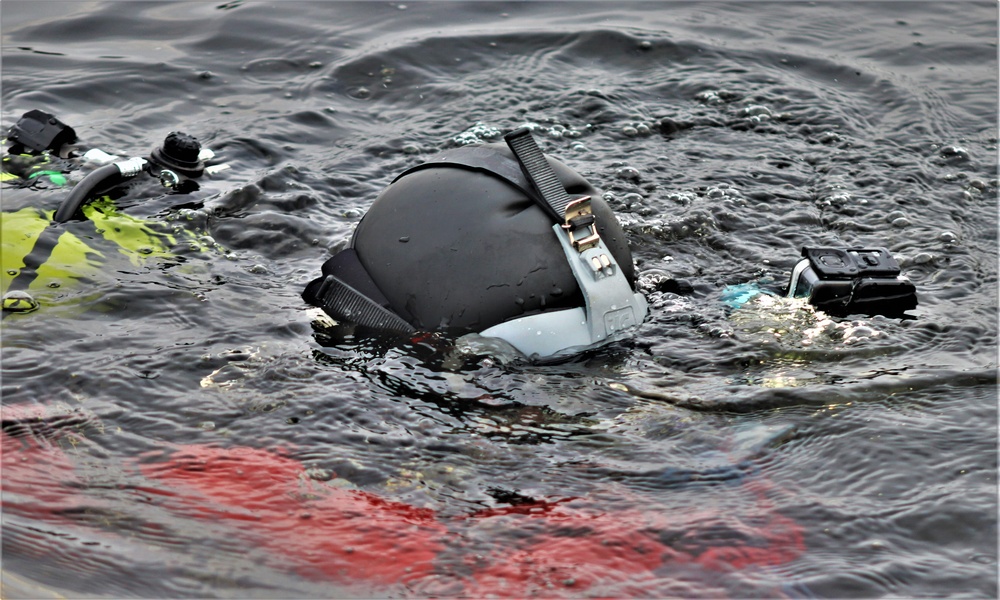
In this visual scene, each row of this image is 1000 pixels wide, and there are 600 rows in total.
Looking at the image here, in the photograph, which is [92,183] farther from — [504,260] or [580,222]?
[580,222]

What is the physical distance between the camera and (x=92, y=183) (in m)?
4.92

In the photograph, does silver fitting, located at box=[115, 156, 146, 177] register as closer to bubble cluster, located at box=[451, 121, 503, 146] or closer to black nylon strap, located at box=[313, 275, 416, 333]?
black nylon strap, located at box=[313, 275, 416, 333]

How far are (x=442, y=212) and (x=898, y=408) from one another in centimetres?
208

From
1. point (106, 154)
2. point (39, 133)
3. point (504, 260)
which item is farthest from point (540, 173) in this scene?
point (39, 133)

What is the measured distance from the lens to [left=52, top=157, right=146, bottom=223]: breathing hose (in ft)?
15.6

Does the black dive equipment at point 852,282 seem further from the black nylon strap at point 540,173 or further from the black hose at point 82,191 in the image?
the black hose at point 82,191

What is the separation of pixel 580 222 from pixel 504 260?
35 cm

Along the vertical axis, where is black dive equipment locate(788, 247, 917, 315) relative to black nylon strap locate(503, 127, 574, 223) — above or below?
below

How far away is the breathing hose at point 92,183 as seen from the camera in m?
4.74

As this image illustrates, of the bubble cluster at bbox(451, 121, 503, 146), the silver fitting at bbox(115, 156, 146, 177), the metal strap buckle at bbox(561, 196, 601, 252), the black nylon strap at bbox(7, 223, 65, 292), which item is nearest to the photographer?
the metal strap buckle at bbox(561, 196, 601, 252)

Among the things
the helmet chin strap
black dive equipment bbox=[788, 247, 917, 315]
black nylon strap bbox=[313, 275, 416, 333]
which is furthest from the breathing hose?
black dive equipment bbox=[788, 247, 917, 315]

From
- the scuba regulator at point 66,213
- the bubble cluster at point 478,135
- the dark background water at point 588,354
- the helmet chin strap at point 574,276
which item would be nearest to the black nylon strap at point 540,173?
the helmet chin strap at point 574,276

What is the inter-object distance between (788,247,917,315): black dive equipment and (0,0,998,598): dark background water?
102mm

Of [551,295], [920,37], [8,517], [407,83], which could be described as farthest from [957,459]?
[920,37]
